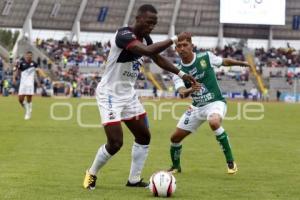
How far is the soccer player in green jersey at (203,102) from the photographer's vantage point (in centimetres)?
1215

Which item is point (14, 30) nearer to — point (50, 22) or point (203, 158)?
point (50, 22)

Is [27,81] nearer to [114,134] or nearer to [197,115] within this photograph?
[197,115]

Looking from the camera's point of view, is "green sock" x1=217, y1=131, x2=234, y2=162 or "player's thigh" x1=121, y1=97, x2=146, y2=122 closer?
"player's thigh" x1=121, y1=97, x2=146, y2=122

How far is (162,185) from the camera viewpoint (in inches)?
367

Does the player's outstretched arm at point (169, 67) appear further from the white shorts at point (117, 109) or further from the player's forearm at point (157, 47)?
the player's forearm at point (157, 47)

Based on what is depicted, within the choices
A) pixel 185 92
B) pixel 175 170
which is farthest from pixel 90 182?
pixel 175 170

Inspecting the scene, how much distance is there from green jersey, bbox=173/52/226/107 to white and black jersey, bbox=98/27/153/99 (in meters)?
2.13

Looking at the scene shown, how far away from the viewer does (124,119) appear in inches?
404

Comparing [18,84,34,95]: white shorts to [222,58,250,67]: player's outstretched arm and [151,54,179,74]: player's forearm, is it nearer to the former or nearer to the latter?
[222,58,250,67]: player's outstretched arm

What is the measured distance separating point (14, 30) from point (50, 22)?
4402mm

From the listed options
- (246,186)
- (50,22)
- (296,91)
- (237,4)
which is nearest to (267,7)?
(237,4)

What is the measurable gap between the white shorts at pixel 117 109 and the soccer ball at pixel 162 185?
1.11 metres

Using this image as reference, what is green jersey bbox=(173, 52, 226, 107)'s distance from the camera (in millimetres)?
12266

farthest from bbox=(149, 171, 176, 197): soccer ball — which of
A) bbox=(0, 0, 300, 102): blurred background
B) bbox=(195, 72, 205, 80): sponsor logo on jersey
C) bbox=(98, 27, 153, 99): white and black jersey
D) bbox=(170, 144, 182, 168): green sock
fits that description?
bbox=(0, 0, 300, 102): blurred background
